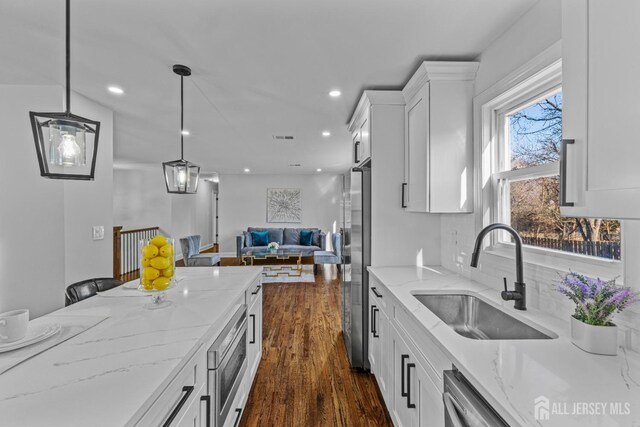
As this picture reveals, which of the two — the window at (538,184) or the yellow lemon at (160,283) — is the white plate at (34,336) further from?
the window at (538,184)

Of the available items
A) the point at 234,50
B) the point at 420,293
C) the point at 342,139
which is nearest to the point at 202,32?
the point at 234,50

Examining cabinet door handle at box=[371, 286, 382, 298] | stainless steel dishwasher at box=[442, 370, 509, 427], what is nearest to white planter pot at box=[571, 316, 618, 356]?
stainless steel dishwasher at box=[442, 370, 509, 427]

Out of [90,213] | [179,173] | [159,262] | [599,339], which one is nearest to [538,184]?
[599,339]

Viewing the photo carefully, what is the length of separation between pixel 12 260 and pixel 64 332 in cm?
200

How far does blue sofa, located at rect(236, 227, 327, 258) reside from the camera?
7.20m

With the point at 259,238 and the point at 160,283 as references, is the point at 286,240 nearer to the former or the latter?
the point at 259,238

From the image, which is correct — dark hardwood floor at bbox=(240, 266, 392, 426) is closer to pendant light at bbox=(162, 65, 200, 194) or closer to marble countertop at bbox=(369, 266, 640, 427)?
marble countertop at bbox=(369, 266, 640, 427)

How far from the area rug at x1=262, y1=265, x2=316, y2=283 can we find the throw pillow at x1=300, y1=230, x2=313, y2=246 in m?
0.73

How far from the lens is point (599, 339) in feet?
3.29

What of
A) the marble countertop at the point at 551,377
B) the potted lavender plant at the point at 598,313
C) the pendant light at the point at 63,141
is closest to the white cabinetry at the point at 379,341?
the marble countertop at the point at 551,377

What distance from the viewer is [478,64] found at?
2035 millimetres

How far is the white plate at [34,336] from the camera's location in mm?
989

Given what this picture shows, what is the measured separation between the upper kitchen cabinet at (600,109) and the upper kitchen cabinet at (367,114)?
66.8 inches

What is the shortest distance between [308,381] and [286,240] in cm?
575
